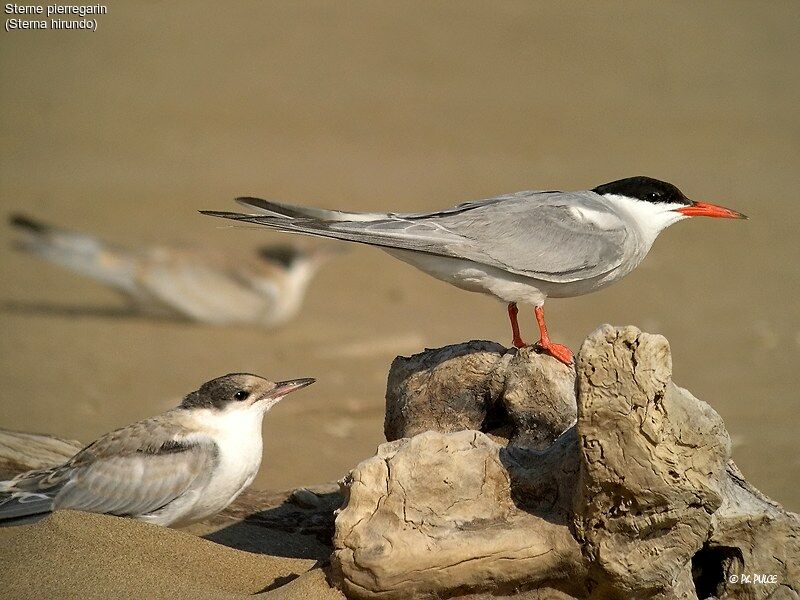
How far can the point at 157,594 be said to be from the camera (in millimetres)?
3816

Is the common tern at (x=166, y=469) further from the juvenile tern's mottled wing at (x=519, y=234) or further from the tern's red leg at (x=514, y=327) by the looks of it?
the tern's red leg at (x=514, y=327)

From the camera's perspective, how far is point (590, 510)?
3.61 meters

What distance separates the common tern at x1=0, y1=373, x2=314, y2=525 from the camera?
4637 mm

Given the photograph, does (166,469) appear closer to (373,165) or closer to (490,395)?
(490,395)

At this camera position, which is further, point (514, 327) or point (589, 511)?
point (514, 327)

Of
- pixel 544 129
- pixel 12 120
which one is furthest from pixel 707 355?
pixel 12 120

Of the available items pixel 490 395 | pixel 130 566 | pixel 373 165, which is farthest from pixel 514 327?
pixel 373 165

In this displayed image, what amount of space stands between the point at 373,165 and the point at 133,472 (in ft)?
39.9

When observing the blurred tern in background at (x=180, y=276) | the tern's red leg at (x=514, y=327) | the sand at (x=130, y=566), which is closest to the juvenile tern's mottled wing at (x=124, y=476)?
the sand at (x=130, y=566)

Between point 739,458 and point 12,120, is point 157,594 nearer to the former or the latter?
point 739,458

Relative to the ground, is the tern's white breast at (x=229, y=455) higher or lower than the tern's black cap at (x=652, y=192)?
lower

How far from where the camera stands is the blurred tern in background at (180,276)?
10.8m

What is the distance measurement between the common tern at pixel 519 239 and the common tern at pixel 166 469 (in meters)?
0.82

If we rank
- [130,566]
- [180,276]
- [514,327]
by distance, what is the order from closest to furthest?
[130,566], [514,327], [180,276]
